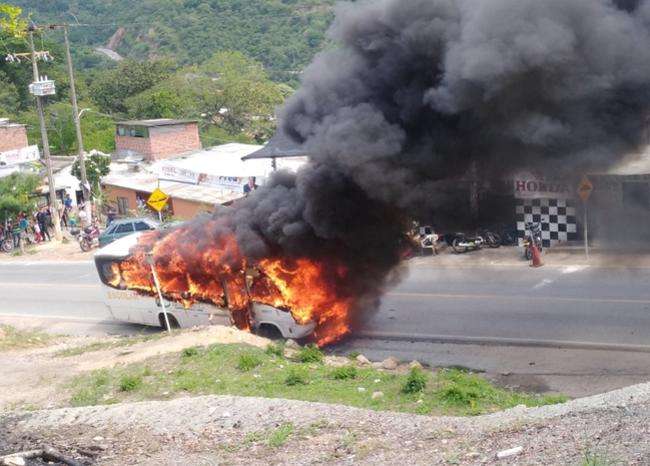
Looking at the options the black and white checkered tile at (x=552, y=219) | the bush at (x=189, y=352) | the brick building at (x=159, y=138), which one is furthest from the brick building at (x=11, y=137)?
the bush at (x=189, y=352)

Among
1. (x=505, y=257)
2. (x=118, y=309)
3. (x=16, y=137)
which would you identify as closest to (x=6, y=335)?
(x=118, y=309)

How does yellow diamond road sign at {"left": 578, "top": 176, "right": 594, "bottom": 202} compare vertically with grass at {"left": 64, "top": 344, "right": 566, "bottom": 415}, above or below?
above

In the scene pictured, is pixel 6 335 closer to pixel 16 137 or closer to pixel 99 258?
pixel 99 258

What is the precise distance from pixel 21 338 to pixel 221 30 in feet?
201

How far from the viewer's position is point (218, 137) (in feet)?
168

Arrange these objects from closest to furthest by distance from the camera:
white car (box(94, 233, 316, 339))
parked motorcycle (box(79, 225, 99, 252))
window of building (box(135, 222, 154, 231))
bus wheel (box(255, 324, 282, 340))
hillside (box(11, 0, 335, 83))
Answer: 1. white car (box(94, 233, 316, 339))
2. bus wheel (box(255, 324, 282, 340))
3. window of building (box(135, 222, 154, 231))
4. parked motorcycle (box(79, 225, 99, 252))
5. hillside (box(11, 0, 335, 83))

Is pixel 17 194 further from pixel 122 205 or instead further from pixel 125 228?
pixel 125 228

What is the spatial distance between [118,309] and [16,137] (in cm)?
2771

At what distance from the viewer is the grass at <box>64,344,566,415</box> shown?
12.4m

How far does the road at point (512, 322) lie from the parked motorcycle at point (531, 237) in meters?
0.69

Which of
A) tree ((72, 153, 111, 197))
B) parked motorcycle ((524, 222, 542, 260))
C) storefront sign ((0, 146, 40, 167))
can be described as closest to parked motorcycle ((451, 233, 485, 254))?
parked motorcycle ((524, 222, 542, 260))

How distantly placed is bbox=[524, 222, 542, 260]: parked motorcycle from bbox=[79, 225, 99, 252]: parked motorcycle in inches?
641

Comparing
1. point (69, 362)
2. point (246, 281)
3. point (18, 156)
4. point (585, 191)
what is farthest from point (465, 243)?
point (18, 156)

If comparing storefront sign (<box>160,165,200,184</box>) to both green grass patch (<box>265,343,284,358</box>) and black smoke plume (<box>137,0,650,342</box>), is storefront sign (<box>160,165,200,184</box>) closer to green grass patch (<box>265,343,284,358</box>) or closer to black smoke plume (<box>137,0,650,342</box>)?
black smoke plume (<box>137,0,650,342</box>)
